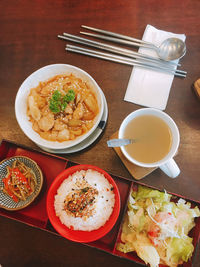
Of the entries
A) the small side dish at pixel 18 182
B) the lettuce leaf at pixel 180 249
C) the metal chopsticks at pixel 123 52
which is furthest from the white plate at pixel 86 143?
the lettuce leaf at pixel 180 249

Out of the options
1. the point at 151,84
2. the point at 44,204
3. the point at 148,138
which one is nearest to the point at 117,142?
the point at 148,138

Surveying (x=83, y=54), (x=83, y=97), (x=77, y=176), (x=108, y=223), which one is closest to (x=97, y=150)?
(x=77, y=176)

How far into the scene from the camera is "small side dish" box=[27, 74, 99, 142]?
1770 millimetres

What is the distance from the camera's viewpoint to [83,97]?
1.82m

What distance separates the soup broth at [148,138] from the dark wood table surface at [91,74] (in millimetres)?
263

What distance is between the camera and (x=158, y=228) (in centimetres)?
164

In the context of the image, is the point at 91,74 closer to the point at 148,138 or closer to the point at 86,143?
the point at 86,143

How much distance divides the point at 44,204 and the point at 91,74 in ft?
4.06

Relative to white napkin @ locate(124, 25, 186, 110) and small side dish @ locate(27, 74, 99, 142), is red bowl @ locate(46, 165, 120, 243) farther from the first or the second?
white napkin @ locate(124, 25, 186, 110)

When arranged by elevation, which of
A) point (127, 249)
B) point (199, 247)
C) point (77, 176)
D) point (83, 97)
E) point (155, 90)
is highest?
point (155, 90)

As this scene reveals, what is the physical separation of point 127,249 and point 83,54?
5.65 ft

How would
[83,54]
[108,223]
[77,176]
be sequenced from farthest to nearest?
[83,54] → [77,176] → [108,223]

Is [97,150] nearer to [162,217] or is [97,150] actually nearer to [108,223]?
[108,223]

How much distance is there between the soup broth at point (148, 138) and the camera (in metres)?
1.63
